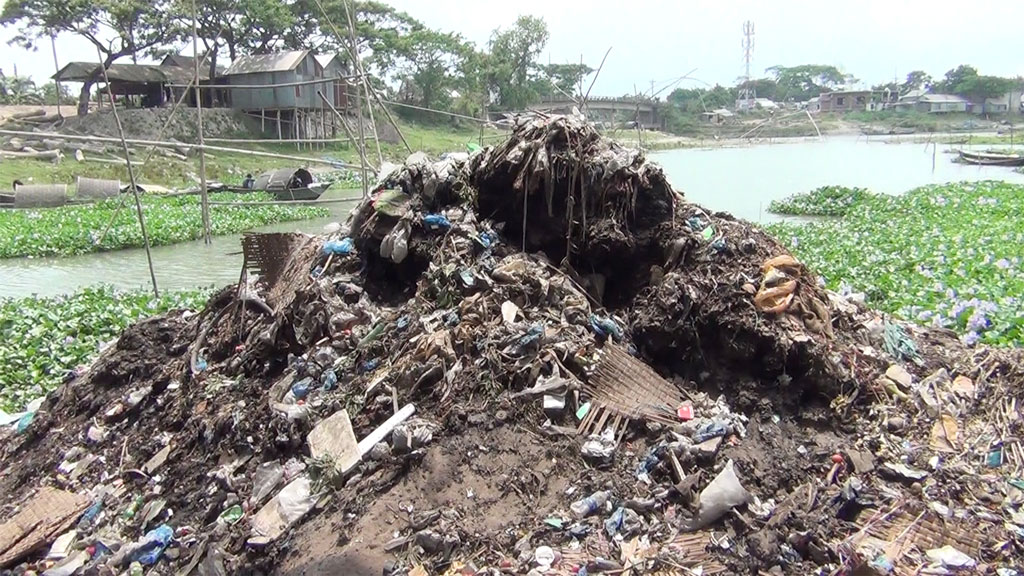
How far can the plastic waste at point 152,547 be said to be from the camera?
10.2 ft

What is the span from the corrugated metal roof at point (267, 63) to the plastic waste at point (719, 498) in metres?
27.1

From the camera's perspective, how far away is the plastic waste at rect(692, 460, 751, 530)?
2842mm

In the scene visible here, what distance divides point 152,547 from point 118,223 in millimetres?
13639

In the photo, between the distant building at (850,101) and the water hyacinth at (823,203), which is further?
the distant building at (850,101)

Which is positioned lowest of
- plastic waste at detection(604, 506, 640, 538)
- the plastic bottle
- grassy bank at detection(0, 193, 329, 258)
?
plastic waste at detection(604, 506, 640, 538)

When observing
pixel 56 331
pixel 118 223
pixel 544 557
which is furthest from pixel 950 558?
pixel 118 223

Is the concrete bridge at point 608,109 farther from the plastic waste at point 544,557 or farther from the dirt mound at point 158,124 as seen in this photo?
the dirt mound at point 158,124

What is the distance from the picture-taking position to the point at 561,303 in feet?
12.5

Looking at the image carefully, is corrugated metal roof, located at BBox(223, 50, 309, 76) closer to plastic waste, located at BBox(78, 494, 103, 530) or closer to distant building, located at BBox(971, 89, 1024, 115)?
plastic waste, located at BBox(78, 494, 103, 530)

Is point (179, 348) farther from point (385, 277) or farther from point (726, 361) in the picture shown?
point (726, 361)

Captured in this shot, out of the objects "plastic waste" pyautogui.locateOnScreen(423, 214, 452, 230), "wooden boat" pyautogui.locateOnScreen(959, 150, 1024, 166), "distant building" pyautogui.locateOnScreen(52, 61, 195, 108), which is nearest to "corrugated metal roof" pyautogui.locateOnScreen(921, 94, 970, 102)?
"wooden boat" pyautogui.locateOnScreen(959, 150, 1024, 166)

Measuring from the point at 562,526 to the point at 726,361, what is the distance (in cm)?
129

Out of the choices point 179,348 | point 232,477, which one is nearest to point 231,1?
point 179,348

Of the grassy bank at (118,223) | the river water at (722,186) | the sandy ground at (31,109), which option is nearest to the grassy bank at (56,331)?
the river water at (722,186)
